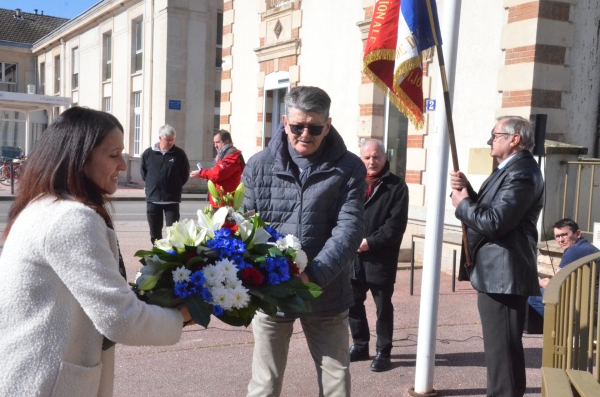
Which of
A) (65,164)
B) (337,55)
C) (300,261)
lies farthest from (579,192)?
(65,164)

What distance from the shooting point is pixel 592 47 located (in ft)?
25.8

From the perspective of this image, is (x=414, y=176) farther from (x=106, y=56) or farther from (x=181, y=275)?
(x=106, y=56)

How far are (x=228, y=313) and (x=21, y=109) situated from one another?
24926 millimetres

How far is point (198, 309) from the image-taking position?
A: 2145 mm

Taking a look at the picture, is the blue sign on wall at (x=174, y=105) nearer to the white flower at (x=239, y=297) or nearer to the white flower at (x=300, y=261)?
the white flower at (x=300, y=261)

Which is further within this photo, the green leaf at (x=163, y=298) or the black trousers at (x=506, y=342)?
the black trousers at (x=506, y=342)

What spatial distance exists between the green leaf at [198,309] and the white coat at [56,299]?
210 mm

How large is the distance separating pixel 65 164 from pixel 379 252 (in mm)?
3282

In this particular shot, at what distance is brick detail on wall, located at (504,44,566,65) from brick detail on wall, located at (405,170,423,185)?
2.21 meters

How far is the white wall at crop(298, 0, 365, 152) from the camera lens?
408 inches

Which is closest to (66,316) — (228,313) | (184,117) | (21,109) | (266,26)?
(228,313)

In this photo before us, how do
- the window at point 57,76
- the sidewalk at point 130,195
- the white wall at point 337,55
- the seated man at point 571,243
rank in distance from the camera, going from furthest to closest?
the window at point 57,76, the sidewalk at point 130,195, the white wall at point 337,55, the seated man at point 571,243

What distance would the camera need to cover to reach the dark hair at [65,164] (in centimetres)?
199

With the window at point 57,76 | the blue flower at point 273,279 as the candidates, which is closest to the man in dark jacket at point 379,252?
the blue flower at point 273,279
